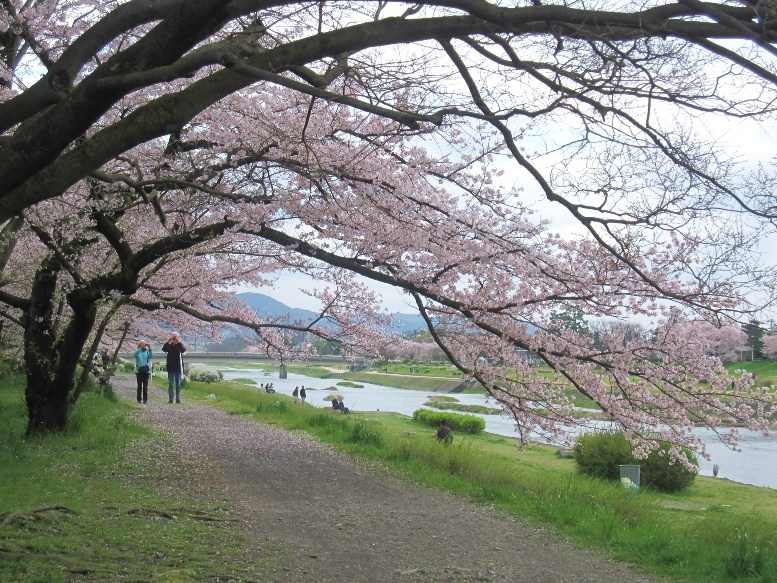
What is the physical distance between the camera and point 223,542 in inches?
235

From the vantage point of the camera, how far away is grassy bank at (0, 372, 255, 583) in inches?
192

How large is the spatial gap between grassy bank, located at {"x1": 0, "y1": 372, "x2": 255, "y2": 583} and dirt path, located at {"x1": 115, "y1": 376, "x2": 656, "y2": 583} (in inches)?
13.2

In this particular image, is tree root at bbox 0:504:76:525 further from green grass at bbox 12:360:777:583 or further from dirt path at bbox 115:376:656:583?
dirt path at bbox 115:376:656:583

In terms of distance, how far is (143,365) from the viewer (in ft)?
62.4

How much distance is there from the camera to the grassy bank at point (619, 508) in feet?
20.3

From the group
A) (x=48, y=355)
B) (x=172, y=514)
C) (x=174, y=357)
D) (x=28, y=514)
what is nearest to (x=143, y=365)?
(x=174, y=357)

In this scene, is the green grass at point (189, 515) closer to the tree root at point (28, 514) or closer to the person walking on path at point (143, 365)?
the tree root at point (28, 514)

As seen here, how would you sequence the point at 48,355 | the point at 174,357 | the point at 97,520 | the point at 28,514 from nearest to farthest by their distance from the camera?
the point at 28,514
the point at 97,520
the point at 48,355
the point at 174,357

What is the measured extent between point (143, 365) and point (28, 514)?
1350 cm

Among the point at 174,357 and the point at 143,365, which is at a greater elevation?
the point at 174,357

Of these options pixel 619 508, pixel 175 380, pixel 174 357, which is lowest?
pixel 619 508

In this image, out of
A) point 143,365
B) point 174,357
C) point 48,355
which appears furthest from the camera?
point 143,365

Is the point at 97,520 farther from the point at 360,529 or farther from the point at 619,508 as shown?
the point at 619,508

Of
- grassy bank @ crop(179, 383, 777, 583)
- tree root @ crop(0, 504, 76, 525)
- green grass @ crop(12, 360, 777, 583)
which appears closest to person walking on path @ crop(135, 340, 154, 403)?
grassy bank @ crop(179, 383, 777, 583)
